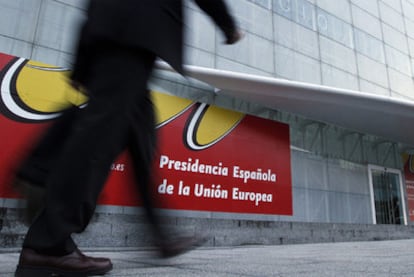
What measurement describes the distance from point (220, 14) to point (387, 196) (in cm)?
1511

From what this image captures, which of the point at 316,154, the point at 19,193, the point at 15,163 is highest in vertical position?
the point at 316,154

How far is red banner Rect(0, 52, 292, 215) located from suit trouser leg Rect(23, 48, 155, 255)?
15.5 ft

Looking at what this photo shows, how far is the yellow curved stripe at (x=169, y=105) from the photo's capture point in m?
7.98

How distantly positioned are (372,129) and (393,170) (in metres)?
3.68

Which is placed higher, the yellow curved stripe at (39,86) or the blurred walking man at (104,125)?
the yellow curved stripe at (39,86)

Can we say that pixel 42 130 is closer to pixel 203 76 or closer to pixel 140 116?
pixel 140 116

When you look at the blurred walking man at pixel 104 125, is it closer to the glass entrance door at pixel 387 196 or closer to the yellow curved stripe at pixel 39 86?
the yellow curved stripe at pixel 39 86

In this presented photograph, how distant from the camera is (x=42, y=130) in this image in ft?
4.27

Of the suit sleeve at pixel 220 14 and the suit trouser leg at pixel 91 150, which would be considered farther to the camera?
the suit sleeve at pixel 220 14

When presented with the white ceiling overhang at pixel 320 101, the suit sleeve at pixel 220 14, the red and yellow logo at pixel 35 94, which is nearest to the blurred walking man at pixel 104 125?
the suit sleeve at pixel 220 14

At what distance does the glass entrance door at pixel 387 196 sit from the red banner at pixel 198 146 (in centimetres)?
560

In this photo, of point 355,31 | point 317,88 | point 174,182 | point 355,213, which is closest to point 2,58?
point 174,182

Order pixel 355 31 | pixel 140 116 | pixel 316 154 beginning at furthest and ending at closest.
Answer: pixel 355 31, pixel 316 154, pixel 140 116

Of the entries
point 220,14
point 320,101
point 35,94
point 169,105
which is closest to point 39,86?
point 35,94
